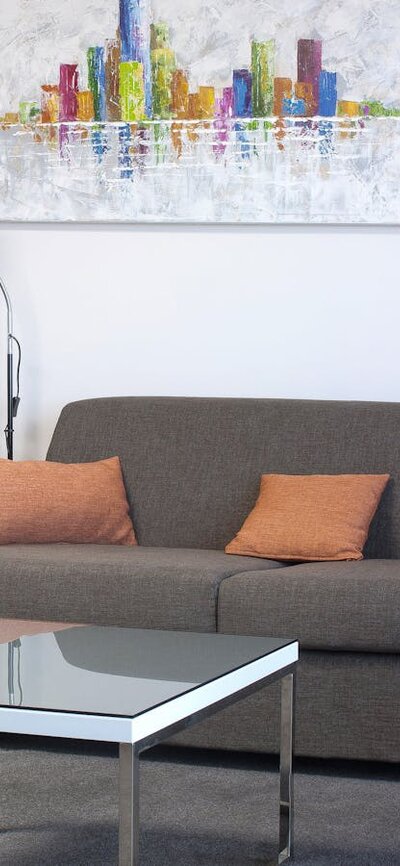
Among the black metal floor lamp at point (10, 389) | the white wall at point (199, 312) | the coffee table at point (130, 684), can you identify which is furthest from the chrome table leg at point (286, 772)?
the black metal floor lamp at point (10, 389)

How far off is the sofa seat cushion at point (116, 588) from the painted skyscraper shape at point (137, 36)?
1799mm

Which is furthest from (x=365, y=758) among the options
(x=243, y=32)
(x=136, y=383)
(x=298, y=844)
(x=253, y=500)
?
(x=243, y=32)

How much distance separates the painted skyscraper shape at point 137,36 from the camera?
4.40m

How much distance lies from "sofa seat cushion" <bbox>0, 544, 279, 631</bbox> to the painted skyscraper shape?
180 cm

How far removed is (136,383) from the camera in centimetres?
448

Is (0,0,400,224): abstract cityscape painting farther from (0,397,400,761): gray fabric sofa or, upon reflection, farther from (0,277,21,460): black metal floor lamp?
(0,397,400,761): gray fabric sofa

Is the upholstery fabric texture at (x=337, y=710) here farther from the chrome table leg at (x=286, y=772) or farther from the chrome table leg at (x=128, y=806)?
the chrome table leg at (x=128, y=806)

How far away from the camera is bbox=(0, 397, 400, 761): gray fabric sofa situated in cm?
306

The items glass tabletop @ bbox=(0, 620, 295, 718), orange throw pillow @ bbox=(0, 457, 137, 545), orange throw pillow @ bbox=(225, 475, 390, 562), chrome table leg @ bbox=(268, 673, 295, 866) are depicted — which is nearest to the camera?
glass tabletop @ bbox=(0, 620, 295, 718)

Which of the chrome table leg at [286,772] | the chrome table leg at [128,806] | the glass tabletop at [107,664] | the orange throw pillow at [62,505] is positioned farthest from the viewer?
the orange throw pillow at [62,505]

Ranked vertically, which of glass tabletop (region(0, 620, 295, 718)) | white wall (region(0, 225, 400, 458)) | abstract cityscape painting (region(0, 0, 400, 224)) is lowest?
glass tabletop (region(0, 620, 295, 718))

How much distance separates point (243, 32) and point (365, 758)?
246 cm

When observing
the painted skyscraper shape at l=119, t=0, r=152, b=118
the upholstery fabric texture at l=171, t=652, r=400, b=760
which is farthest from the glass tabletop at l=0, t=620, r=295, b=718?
the painted skyscraper shape at l=119, t=0, r=152, b=118

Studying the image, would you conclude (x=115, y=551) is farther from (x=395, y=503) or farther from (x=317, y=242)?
(x=317, y=242)
